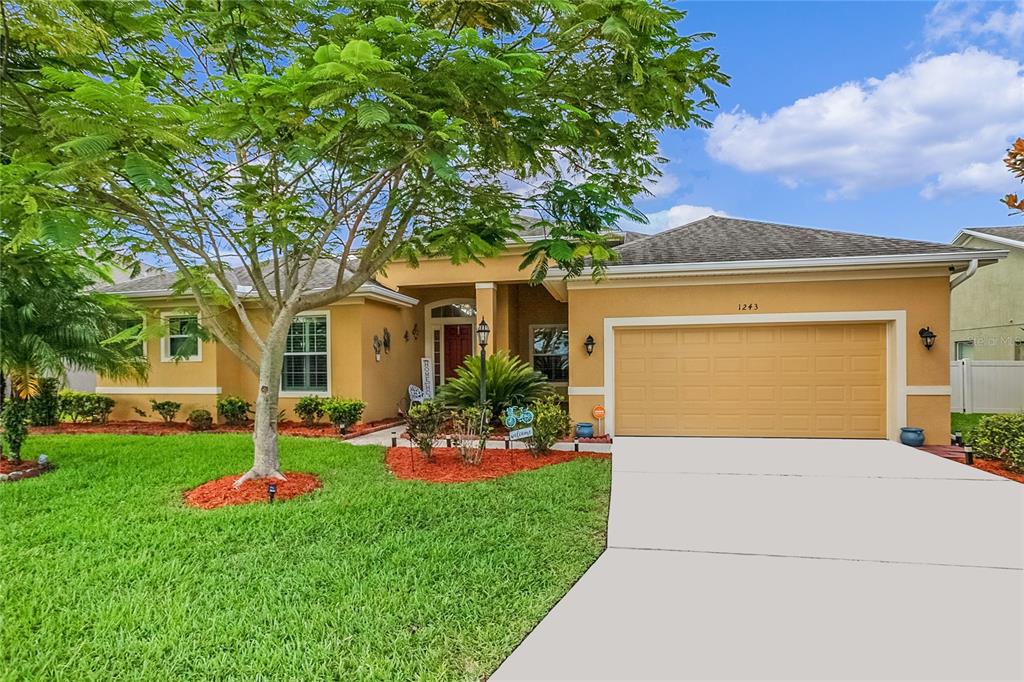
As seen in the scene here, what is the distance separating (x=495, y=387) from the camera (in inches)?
391

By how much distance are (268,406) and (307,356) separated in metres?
5.97

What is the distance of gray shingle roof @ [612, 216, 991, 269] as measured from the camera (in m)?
9.11

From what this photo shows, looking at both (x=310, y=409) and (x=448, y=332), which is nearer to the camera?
(x=310, y=409)

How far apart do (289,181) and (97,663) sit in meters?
5.29

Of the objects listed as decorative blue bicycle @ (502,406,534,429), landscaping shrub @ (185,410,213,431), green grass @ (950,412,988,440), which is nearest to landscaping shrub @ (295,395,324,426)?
landscaping shrub @ (185,410,213,431)

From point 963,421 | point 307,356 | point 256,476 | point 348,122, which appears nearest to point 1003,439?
point 963,421

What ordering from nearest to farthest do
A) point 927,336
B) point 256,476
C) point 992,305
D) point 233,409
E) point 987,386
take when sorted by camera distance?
1. point 256,476
2. point 927,336
3. point 233,409
4. point 987,386
5. point 992,305

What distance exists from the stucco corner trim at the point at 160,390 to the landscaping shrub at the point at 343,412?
3.11 meters

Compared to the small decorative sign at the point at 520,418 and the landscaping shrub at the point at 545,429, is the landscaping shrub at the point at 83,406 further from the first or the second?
the landscaping shrub at the point at 545,429

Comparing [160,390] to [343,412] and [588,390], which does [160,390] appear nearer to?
[343,412]

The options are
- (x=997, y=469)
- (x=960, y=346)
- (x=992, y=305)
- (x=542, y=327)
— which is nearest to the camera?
(x=997, y=469)

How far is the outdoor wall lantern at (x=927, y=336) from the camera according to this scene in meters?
8.73

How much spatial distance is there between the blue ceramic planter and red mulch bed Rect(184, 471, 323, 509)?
9.41 m

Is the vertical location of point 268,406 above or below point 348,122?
below
